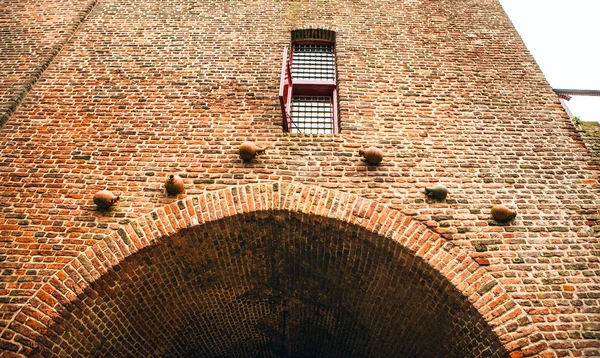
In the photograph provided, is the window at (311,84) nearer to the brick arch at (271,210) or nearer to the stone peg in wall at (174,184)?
the brick arch at (271,210)

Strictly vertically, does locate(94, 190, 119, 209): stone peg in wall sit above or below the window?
below

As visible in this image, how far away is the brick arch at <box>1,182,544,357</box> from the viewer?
341 centimetres

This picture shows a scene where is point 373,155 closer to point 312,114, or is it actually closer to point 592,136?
point 312,114

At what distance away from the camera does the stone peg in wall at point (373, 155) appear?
4.46 m

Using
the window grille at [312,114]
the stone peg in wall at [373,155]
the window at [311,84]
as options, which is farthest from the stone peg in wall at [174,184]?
the stone peg in wall at [373,155]

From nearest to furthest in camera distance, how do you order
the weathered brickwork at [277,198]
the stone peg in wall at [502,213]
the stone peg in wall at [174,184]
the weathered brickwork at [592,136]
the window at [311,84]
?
1. the weathered brickwork at [277,198]
2. the stone peg in wall at [502,213]
3. the stone peg in wall at [174,184]
4. the weathered brickwork at [592,136]
5. the window at [311,84]

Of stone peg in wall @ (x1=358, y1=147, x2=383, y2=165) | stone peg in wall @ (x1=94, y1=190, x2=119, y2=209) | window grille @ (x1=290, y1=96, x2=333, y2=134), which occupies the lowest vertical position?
stone peg in wall @ (x1=94, y1=190, x2=119, y2=209)

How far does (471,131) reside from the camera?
504 cm

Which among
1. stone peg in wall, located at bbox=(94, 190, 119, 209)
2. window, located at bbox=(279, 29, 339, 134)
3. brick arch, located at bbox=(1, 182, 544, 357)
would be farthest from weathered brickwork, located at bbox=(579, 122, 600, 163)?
stone peg in wall, located at bbox=(94, 190, 119, 209)

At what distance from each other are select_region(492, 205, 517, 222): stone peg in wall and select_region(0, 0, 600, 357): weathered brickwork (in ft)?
0.33

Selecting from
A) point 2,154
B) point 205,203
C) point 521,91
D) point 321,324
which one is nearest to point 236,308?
point 321,324

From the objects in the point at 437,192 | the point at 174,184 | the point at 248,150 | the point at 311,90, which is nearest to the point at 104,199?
the point at 174,184

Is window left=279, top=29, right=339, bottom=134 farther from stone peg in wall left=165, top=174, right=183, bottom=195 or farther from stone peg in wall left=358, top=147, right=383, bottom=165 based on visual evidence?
stone peg in wall left=165, top=174, right=183, bottom=195

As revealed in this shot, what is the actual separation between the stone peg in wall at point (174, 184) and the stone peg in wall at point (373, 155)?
8.05 ft
